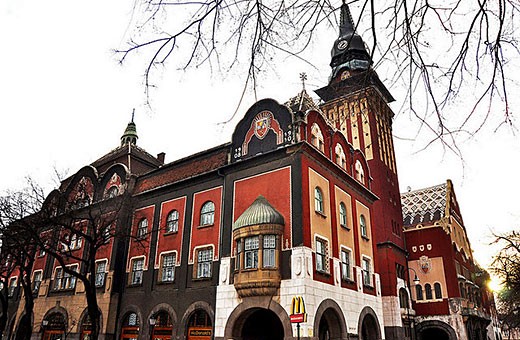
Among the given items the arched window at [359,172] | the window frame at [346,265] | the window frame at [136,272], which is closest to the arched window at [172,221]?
the window frame at [136,272]

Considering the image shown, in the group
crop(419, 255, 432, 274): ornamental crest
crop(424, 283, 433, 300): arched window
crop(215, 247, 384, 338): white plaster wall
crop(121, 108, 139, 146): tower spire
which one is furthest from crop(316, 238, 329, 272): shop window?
crop(121, 108, 139, 146): tower spire

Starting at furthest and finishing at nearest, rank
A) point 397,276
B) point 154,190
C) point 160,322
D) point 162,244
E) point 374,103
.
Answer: point 397,276
point 154,190
point 162,244
point 160,322
point 374,103

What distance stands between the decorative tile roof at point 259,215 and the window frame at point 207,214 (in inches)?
126

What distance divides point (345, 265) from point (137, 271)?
13.9 meters

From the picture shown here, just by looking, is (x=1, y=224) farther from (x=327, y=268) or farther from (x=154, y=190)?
(x=327, y=268)

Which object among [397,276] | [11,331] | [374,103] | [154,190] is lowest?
[11,331]

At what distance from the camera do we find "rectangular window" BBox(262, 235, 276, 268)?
2056 centimetres

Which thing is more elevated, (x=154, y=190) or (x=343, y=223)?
(x=154, y=190)

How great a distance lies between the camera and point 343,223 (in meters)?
25.1

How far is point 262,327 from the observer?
22516 millimetres

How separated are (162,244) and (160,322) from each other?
16.0 feet

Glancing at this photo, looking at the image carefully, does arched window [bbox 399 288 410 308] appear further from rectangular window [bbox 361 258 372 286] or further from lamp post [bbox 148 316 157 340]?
lamp post [bbox 148 316 157 340]

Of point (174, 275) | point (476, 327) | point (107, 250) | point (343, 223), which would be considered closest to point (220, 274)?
point (174, 275)

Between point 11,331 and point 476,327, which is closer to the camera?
point 11,331
